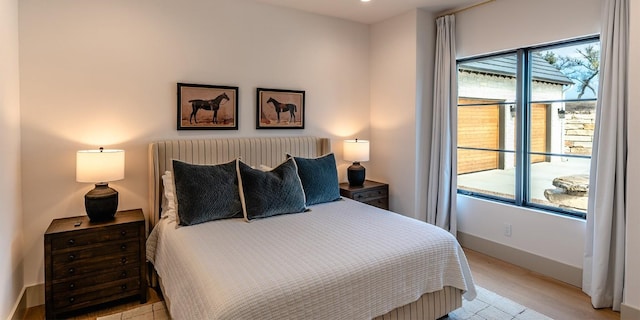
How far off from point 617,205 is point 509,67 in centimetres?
161

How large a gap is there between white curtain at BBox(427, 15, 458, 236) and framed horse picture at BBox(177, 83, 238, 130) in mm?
2247

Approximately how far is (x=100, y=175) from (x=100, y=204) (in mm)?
231

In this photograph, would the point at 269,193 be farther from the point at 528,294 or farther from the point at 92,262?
the point at 528,294

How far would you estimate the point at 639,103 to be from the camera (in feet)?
7.82

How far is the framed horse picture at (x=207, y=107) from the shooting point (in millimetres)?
3314

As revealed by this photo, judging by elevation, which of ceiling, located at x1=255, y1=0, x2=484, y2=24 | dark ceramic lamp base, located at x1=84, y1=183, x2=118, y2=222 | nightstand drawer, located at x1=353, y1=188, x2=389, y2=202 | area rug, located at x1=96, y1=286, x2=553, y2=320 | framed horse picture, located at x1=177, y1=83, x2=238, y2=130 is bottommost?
area rug, located at x1=96, y1=286, x2=553, y2=320

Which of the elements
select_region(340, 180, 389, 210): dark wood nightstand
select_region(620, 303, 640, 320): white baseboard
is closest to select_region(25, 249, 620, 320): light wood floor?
select_region(620, 303, 640, 320): white baseboard

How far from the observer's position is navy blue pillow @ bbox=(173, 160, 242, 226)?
2.71 m

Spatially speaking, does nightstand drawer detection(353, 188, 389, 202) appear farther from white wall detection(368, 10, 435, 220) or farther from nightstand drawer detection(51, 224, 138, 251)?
nightstand drawer detection(51, 224, 138, 251)

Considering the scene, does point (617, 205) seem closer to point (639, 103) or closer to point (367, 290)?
point (639, 103)

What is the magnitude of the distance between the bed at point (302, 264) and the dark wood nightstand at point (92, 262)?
190 mm

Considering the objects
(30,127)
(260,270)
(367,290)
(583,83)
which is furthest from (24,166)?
(583,83)

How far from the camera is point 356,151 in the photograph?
13.4ft

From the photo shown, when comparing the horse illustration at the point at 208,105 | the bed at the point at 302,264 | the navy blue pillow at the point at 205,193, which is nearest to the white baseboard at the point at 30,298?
the bed at the point at 302,264
